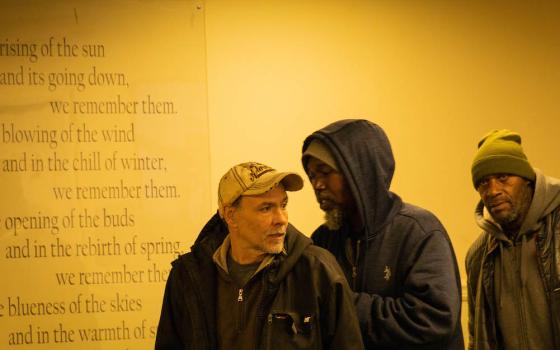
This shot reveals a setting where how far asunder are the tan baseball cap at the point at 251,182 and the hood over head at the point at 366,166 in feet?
0.67

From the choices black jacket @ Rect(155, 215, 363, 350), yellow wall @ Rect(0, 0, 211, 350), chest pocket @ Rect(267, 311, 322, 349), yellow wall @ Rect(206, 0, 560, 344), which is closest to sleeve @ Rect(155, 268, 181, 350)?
black jacket @ Rect(155, 215, 363, 350)

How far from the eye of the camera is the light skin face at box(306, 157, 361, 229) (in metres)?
2.30

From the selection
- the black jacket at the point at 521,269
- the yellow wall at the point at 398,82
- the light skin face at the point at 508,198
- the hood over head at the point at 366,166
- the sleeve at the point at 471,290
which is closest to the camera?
the hood over head at the point at 366,166

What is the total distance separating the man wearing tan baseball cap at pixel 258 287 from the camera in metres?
2.02

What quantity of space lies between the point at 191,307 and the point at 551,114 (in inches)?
91.7

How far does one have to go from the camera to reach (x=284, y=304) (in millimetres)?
2051

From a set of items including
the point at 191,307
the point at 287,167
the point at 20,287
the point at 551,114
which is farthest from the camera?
the point at 551,114

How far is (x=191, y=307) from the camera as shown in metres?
2.10

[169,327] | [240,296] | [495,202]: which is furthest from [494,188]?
[169,327]

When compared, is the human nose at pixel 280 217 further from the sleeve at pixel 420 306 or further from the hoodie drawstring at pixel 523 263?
the hoodie drawstring at pixel 523 263

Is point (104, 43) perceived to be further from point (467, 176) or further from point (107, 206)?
point (467, 176)

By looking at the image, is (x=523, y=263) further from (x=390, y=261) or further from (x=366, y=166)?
(x=366, y=166)

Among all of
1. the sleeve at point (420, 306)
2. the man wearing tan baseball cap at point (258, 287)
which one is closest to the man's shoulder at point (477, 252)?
the sleeve at point (420, 306)

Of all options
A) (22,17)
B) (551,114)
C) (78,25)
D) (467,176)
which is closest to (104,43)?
(78,25)
